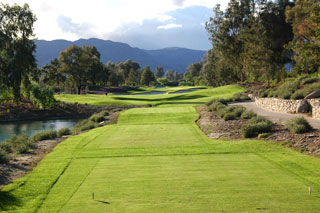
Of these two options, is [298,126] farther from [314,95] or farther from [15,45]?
[15,45]

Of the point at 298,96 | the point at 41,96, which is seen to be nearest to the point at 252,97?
the point at 298,96

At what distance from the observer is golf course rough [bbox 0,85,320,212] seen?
600 centimetres

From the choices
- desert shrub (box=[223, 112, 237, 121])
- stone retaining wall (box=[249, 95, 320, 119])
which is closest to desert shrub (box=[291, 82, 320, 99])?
stone retaining wall (box=[249, 95, 320, 119])

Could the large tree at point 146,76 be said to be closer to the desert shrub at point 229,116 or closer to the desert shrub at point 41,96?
the desert shrub at point 41,96

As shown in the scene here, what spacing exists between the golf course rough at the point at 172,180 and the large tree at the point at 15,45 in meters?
30.8

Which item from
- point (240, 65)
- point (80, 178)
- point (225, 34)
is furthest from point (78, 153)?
point (240, 65)

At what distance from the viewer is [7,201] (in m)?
6.82

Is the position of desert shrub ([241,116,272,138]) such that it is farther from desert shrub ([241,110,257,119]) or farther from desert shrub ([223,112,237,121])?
desert shrub ([223,112,237,121])

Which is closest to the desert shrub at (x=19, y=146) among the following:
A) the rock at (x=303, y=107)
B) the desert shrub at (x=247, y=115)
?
the desert shrub at (x=247, y=115)

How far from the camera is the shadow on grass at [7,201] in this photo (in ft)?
21.2

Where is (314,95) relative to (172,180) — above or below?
above

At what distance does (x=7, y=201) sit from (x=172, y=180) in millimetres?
3997

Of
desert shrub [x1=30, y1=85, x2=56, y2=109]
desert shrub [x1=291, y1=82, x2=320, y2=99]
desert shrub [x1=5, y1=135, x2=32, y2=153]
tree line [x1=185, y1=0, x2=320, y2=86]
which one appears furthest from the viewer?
desert shrub [x1=30, y1=85, x2=56, y2=109]

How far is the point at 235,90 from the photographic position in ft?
162
